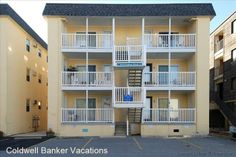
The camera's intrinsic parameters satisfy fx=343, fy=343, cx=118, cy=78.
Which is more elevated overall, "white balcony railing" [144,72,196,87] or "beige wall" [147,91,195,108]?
"white balcony railing" [144,72,196,87]

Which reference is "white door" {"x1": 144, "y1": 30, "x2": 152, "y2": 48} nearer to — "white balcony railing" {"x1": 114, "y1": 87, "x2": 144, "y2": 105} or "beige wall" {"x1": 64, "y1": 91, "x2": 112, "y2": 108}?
"white balcony railing" {"x1": 114, "y1": 87, "x2": 144, "y2": 105}

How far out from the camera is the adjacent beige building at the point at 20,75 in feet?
78.6

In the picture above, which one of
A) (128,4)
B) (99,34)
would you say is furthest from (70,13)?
(128,4)

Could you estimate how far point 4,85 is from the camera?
2388 centimetres

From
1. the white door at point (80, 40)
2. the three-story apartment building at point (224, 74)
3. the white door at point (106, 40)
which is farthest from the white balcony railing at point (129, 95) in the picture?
the three-story apartment building at point (224, 74)

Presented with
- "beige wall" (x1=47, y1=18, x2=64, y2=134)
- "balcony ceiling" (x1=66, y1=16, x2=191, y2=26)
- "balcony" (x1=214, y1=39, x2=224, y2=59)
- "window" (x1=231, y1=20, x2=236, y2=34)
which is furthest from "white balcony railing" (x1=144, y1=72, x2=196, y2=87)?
"balcony" (x1=214, y1=39, x2=224, y2=59)

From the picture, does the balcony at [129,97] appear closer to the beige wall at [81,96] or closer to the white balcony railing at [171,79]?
the white balcony railing at [171,79]

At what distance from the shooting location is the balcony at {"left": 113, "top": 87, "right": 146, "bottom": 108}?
23328mm

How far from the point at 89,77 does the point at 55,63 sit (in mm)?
2718

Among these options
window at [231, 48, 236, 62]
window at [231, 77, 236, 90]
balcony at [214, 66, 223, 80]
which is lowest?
window at [231, 77, 236, 90]

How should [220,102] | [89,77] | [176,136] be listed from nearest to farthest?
1. [176,136]
2. [89,77]
3. [220,102]

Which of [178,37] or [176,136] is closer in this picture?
[176,136]

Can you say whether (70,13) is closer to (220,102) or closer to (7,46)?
(7,46)

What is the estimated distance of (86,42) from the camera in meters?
24.8
